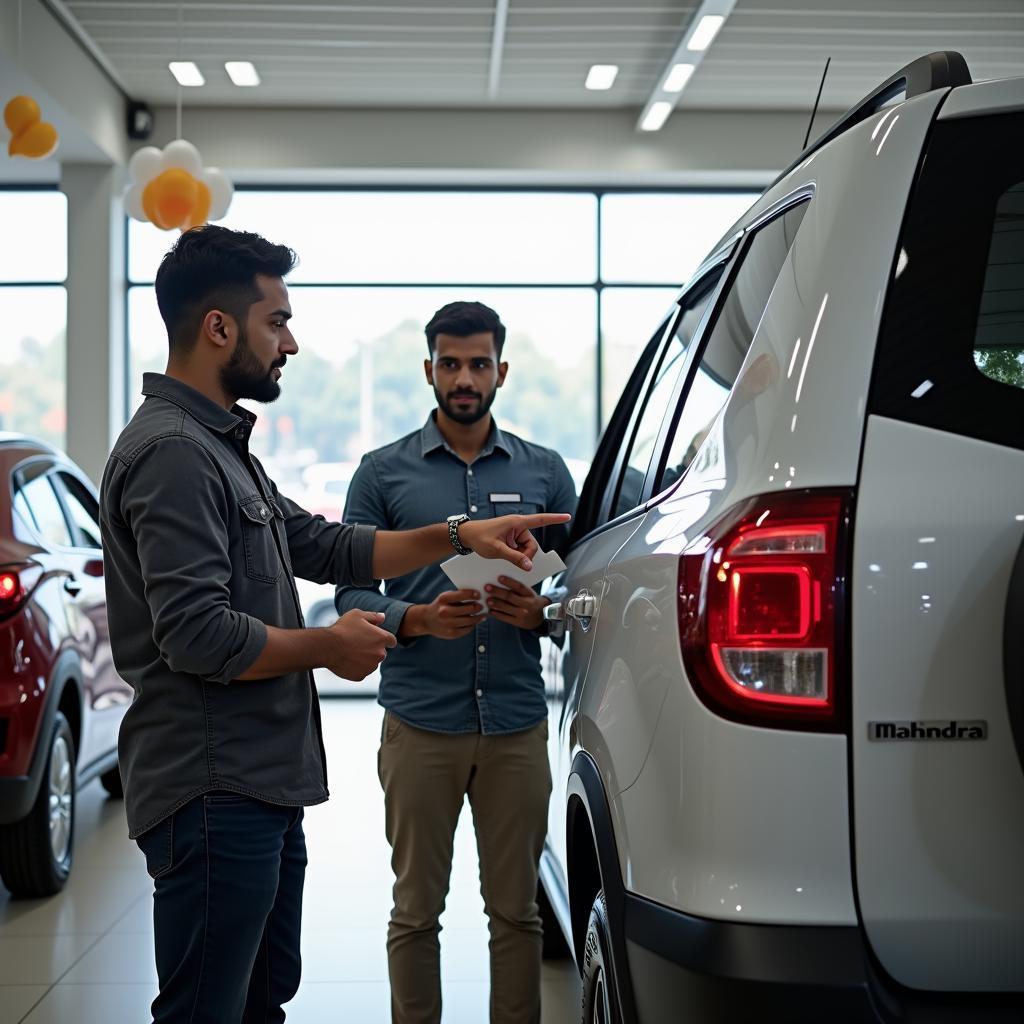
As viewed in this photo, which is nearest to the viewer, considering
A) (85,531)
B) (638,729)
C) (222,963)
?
(638,729)

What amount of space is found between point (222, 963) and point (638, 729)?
30.2 inches

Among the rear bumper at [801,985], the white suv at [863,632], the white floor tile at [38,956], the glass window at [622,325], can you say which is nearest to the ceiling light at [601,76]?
the glass window at [622,325]

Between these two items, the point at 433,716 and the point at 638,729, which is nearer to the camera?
the point at 638,729

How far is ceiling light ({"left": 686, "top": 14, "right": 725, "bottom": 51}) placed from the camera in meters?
7.37

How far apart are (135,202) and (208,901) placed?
626 cm

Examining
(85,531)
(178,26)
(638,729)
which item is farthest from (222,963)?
(178,26)

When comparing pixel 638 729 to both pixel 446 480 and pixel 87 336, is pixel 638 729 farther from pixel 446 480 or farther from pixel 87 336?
pixel 87 336

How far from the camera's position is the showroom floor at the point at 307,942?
3.24 metres

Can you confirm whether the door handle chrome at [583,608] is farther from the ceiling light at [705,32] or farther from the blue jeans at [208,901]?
the ceiling light at [705,32]

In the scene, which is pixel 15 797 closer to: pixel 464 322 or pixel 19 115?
pixel 464 322

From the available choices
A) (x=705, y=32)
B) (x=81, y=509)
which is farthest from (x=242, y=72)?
(x=81, y=509)

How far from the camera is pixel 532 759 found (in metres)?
2.68

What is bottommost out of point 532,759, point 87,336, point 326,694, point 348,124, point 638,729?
point 326,694

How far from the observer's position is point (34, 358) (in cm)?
977
